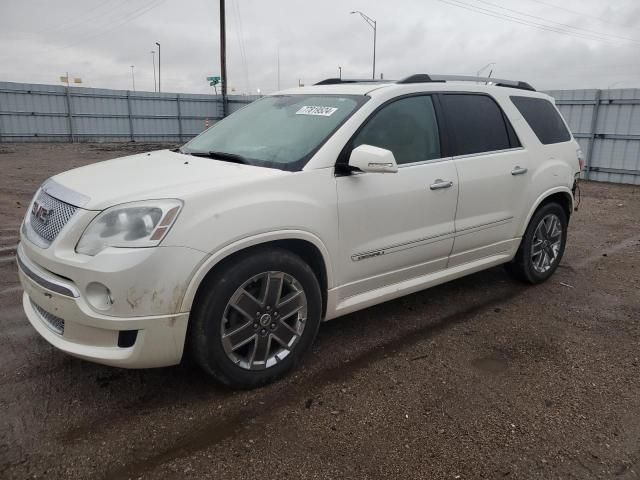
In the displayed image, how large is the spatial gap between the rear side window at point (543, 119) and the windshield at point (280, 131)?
1957mm

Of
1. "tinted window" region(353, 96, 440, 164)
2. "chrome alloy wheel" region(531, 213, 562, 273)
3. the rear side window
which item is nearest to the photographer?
"tinted window" region(353, 96, 440, 164)

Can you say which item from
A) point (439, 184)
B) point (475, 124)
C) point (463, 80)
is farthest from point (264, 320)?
point (463, 80)

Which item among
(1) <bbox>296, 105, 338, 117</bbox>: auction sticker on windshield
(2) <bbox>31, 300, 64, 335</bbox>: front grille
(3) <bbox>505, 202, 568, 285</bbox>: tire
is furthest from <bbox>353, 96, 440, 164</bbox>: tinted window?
(2) <bbox>31, 300, 64, 335</bbox>: front grille

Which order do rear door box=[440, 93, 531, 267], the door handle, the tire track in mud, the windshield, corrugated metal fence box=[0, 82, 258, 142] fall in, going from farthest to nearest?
corrugated metal fence box=[0, 82, 258, 142] < rear door box=[440, 93, 531, 267] < the door handle < the windshield < the tire track in mud

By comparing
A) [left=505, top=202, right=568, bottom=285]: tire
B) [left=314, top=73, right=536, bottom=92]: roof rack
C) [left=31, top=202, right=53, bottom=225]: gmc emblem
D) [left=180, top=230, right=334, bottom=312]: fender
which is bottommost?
[left=505, top=202, right=568, bottom=285]: tire

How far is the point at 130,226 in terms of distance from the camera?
2.60 meters

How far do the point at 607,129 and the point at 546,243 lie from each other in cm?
974

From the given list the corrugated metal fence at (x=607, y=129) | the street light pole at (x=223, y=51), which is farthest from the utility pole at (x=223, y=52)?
the corrugated metal fence at (x=607, y=129)

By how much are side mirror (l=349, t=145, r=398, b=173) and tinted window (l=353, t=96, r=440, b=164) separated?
10.0 inches

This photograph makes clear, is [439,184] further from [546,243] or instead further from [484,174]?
[546,243]

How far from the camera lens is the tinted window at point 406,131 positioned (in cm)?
351

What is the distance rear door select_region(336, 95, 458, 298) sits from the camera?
3.33m

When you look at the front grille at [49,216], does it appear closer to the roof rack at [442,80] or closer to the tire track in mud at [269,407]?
the tire track in mud at [269,407]

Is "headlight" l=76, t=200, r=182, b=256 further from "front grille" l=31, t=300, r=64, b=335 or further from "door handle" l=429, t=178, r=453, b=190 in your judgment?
"door handle" l=429, t=178, r=453, b=190
